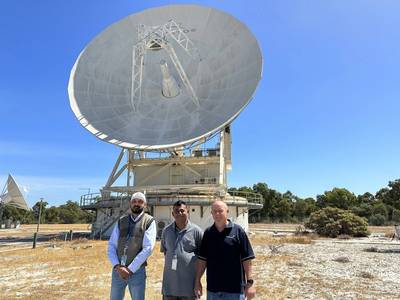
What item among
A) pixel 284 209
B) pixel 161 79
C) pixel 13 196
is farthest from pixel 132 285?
pixel 284 209

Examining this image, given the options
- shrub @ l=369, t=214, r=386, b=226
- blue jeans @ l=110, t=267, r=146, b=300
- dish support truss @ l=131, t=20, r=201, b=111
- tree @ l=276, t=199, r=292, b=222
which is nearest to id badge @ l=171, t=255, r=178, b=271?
blue jeans @ l=110, t=267, r=146, b=300

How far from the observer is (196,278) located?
18.1ft

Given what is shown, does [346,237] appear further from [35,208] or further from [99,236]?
[35,208]

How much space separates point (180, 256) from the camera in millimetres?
5562

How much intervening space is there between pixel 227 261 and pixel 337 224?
3226 centimetres

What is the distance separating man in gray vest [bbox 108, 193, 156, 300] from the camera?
575 centimetres

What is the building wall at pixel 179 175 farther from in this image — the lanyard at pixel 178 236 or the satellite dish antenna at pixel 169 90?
the lanyard at pixel 178 236

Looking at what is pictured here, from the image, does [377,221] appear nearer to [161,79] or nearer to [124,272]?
[161,79]

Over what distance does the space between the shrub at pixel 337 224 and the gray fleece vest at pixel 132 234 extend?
31.8 m

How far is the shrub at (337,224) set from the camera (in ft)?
114

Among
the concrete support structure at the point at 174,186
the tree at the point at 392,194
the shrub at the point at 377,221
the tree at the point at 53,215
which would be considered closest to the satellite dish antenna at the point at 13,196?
the concrete support structure at the point at 174,186

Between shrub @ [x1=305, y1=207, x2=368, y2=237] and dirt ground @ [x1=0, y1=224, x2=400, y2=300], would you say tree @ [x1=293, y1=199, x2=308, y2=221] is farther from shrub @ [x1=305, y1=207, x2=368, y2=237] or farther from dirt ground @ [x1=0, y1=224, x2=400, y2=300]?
dirt ground @ [x1=0, y1=224, x2=400, y2=300]

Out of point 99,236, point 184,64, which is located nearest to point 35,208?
point 99,236

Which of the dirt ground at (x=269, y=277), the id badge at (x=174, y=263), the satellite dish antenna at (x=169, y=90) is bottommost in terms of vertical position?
the dirt ground at (x=269, y=277)
